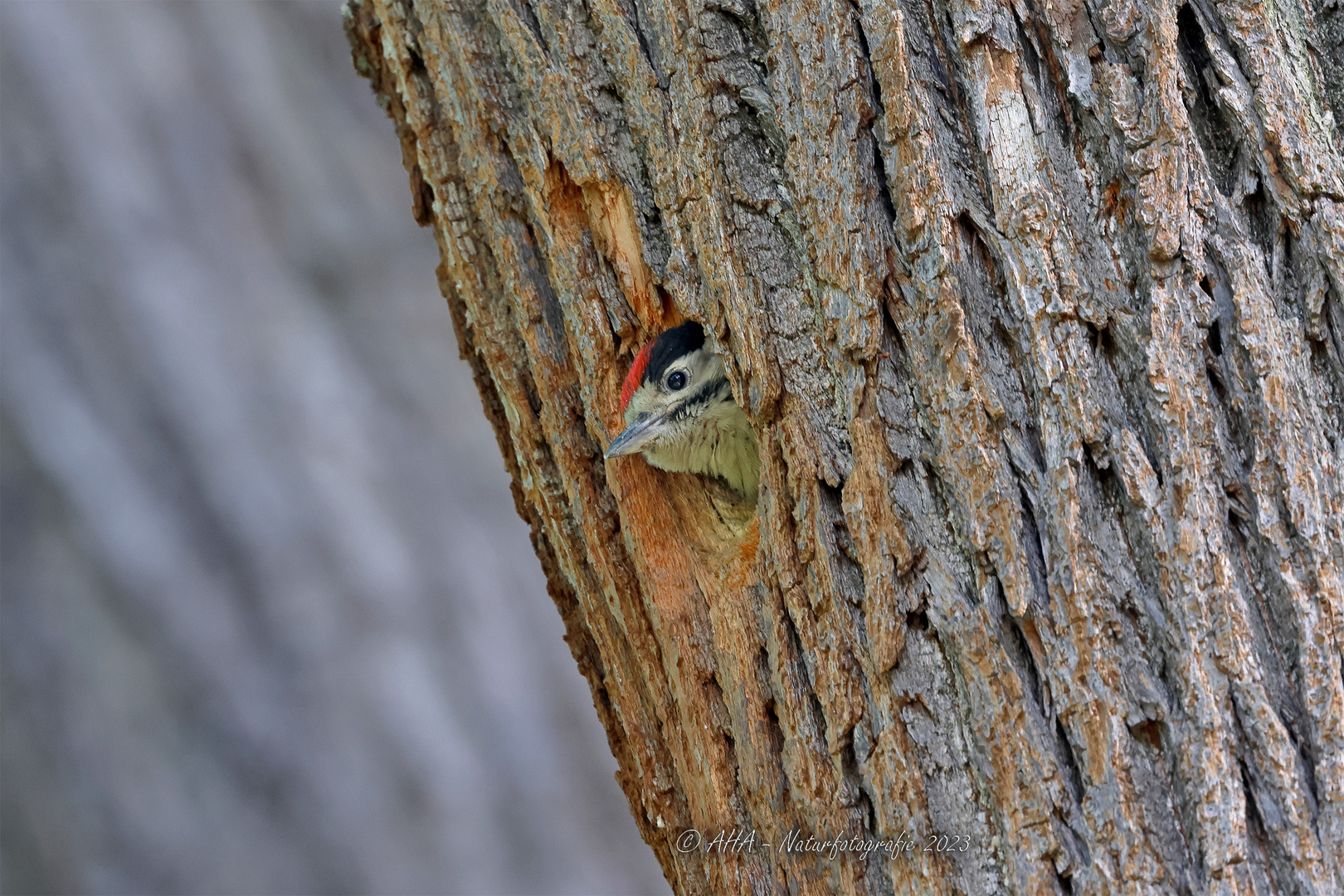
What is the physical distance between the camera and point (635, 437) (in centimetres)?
191

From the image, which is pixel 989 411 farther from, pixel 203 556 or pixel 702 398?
pixel 203 556

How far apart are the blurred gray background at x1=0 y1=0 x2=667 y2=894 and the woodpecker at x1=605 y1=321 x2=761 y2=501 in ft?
6.27

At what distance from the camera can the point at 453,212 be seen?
2.00 m

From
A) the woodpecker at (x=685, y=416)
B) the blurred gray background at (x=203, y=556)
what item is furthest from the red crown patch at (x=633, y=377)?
the blurred gray background at (x=203, y=556)

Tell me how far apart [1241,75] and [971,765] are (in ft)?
3.68

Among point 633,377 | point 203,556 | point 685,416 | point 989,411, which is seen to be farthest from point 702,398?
point 203,556

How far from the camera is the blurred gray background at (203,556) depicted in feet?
11.7

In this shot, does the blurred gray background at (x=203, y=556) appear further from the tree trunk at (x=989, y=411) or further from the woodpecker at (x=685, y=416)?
the tree trunk at (x=989, y=411)

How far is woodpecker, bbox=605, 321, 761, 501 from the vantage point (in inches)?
75.8

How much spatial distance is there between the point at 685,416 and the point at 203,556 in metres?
2.30

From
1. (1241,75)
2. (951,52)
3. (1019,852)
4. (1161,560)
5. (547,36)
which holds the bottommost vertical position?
(1019,852)

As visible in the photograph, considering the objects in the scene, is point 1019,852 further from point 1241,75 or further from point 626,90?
point 626,90

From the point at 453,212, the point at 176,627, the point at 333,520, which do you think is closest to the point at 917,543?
the point at 453,212

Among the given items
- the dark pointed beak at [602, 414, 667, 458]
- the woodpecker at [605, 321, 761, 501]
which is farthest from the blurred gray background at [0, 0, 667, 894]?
the dark pointed beak at [602, 414, 667, 458]
